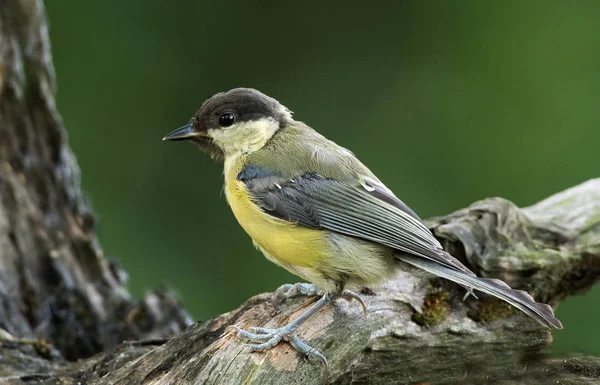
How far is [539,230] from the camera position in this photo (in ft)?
9.91

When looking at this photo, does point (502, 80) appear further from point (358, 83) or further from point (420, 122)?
point (358, 83)

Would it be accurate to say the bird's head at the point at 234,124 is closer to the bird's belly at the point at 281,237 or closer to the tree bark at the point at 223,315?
the bird's belly at the point at 281,237

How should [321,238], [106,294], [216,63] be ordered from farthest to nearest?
[216,63] → [106,294] → [321,238]

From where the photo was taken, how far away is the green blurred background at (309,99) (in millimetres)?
4648

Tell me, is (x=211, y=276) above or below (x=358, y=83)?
below

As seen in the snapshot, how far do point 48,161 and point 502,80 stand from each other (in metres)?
2.65

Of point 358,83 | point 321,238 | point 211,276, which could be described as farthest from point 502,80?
point 321,238

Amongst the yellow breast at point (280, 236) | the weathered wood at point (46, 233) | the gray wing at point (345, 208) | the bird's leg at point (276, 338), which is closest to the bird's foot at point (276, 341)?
the bird's leg at point (276, 338)

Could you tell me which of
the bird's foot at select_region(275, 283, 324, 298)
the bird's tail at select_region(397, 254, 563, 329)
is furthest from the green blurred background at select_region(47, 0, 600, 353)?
the bird's tail at select_region(397, 254, 563, 329)

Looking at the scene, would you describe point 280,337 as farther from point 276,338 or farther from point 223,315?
point 223,315

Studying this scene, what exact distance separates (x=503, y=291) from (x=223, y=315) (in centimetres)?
86

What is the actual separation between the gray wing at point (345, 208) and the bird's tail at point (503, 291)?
0.03 meters

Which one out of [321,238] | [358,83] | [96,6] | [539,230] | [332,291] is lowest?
[539,230]

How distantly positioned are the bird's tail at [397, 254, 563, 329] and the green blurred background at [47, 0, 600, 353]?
2.21 m
